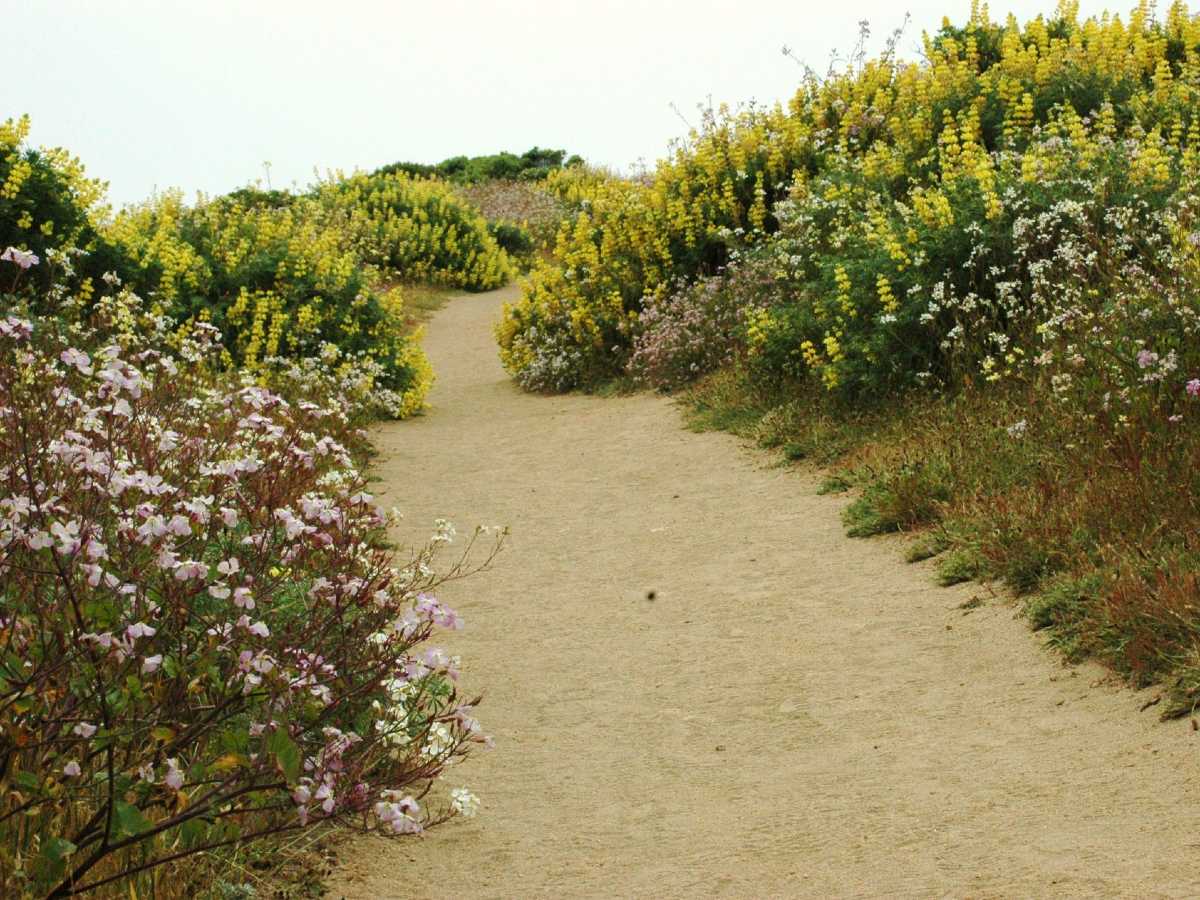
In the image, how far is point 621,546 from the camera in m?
9.14

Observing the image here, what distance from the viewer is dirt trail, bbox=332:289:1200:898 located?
4.52m

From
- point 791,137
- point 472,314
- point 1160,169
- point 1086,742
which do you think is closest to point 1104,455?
point 1086,742

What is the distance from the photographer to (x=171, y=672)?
3.88 m

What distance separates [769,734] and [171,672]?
A: 2826mm

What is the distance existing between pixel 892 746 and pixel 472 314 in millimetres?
18413

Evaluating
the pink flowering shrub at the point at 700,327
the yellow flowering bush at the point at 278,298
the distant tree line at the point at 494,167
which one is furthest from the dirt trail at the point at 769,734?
the distant tree line at the point at 494,167

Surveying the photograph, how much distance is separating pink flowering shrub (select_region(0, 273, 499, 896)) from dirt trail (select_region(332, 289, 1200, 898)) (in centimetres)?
48

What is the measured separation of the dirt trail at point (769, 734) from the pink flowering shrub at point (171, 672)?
0.48 metres

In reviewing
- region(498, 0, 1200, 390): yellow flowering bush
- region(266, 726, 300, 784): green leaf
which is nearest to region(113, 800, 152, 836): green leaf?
region(266, 726, 300, 784): green leaf

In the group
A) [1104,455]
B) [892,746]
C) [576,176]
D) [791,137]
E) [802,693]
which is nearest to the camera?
[892,746]

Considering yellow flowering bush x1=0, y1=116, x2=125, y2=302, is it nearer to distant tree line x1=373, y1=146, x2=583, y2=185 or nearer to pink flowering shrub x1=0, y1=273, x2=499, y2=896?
pink flowering shrub x1=0, y1=273, x2=499, y2=896

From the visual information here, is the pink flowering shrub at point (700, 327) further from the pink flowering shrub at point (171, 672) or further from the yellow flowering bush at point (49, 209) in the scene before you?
the pink flowering shrub at point (171, 672)

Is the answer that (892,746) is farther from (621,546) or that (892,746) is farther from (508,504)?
(508,504)

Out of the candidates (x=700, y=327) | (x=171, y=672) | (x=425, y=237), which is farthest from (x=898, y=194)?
(x=425, y=237)
